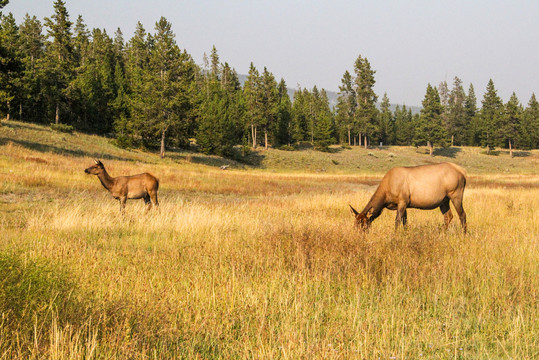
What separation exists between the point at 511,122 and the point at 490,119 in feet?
30.5

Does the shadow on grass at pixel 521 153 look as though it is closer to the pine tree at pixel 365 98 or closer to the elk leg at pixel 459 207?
the pine tree at pixel 365 98

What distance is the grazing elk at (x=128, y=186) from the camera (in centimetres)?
1246

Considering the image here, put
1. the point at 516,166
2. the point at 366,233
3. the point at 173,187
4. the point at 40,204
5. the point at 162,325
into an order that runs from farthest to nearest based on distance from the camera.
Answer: the point at 516,166 → the point at 173,187 → the point at 40,204 → the point at 366,233 → the point at 162,325

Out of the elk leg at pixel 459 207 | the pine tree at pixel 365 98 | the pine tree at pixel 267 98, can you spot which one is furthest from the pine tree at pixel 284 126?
the elk leg at pixel 459 207

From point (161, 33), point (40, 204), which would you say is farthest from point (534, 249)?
point (161, 33)

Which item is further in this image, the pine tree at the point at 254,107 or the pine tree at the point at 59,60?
the pine tree at the point at 254,107

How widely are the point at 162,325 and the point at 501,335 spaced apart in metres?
3.43

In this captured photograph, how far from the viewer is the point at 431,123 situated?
87.6 meters

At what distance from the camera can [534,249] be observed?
21.1 ft

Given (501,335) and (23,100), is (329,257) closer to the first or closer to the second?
(501,335)

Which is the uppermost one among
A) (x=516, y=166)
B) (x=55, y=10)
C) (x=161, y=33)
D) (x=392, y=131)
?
(x=55, y=10)

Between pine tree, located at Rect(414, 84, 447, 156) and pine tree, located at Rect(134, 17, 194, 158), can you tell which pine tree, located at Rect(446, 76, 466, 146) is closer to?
pine tree, located at Rect(414, 84, 447, 156)

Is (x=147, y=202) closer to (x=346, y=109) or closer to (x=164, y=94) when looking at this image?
(x=164, y=94)

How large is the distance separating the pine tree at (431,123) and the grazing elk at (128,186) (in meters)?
85.9
